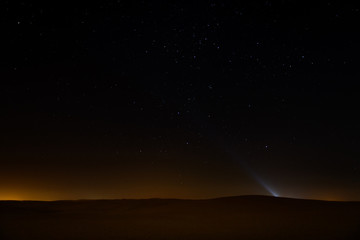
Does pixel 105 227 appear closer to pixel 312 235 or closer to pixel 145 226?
pixel 145 226

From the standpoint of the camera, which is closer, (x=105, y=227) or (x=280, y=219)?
(x=105, y=227)

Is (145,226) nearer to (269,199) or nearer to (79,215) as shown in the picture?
(79,215)

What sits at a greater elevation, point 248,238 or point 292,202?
point 292,202

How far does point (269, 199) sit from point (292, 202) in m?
1.17

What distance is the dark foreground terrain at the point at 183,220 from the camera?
9.27 meters

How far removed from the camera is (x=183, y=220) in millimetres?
11617

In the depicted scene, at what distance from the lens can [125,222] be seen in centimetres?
1130

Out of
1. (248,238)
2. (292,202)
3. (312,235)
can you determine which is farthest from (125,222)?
(292,202)

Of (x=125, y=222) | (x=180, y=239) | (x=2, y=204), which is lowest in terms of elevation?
(x=180, y=239)

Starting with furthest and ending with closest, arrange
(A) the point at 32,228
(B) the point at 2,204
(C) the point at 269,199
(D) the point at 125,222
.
A: 1. (C) the point at 269,199
2. (B) the point at 2,204
3. (D) the point at 125,222
4. (A) the point at 32,228

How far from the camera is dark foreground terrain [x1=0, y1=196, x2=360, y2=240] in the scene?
30.4 feet

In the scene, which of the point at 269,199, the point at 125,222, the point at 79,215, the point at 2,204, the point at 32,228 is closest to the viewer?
the point at 32,228

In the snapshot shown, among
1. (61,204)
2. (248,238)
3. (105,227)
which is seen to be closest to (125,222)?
(105,227)

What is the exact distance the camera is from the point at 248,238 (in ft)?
28.8
